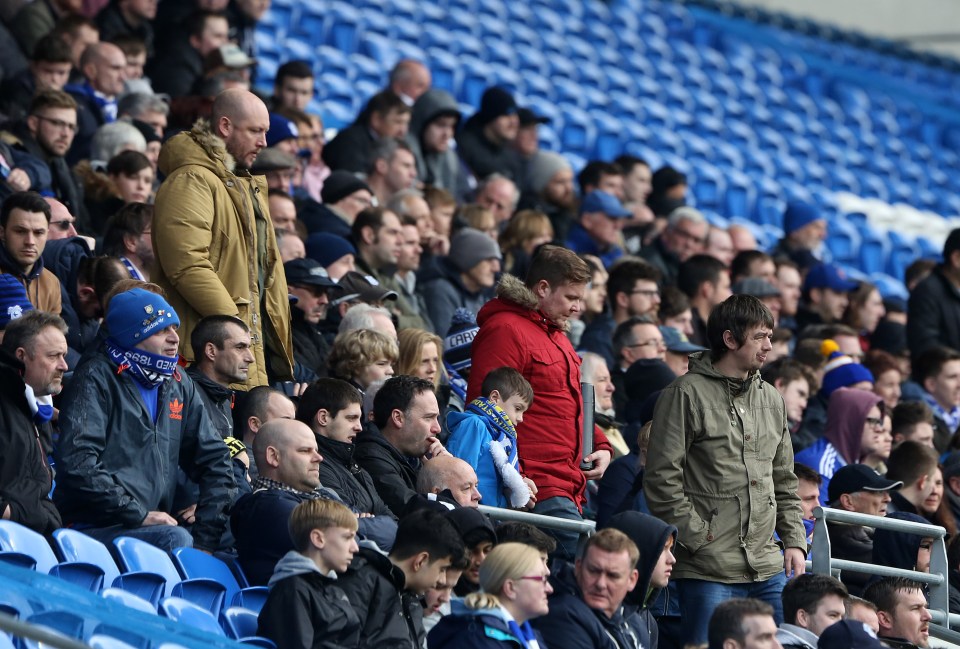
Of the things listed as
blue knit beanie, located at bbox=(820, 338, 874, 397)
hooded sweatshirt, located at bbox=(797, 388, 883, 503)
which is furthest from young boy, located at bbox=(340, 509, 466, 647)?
blue knit beanie, located at bbox=(820, 338, 874, 397)

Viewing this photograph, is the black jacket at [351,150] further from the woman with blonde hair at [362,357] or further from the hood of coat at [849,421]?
the woman with blonde hair at [362,357]

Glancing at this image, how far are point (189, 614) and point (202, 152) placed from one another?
102 inches

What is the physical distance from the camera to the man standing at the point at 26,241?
7359 millimetres

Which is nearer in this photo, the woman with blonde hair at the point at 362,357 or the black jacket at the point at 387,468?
the black jacket at the point at 387,468

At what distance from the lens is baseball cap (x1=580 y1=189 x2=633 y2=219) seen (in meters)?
11.6

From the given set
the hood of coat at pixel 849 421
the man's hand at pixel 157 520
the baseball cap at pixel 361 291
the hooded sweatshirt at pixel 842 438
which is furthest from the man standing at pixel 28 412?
the hood of coat at pixel 849 421

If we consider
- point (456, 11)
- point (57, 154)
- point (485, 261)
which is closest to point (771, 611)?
point (485, 261)

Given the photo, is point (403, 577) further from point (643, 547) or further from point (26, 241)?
point (26, 241)

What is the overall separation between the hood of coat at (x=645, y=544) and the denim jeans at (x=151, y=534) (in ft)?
5.33

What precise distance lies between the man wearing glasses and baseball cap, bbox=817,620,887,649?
5.02 metres

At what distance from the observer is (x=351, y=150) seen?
1159 cm

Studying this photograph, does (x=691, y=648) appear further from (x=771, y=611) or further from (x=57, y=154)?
(x=57, y=154)

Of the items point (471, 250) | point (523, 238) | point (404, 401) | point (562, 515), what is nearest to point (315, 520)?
point (404, 401)

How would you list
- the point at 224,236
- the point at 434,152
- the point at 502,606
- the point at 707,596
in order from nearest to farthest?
1. the point at 502,606
2. the point at 707,596
3. the point at 224,236
4. the point at 434,152
